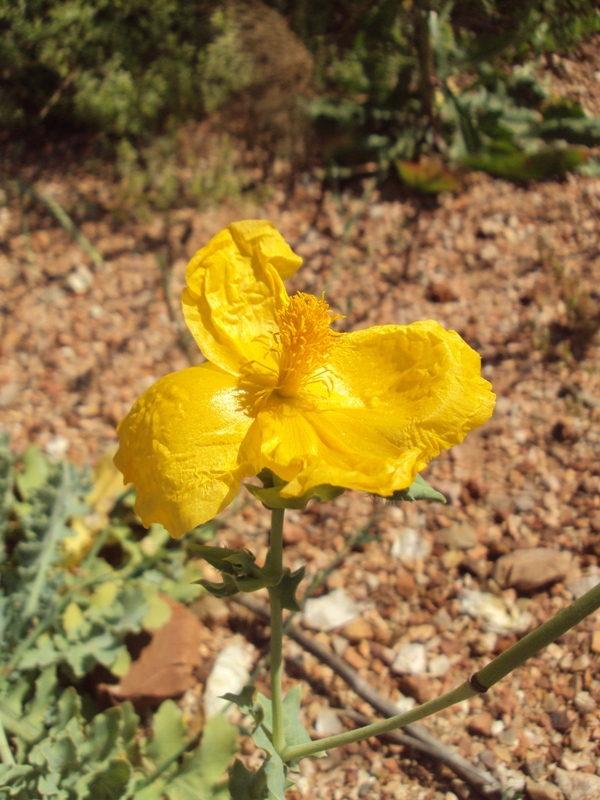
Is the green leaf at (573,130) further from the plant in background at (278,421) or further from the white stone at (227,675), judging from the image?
the white stone at (227,675)

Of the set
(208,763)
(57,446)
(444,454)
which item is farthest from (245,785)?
(57,446)

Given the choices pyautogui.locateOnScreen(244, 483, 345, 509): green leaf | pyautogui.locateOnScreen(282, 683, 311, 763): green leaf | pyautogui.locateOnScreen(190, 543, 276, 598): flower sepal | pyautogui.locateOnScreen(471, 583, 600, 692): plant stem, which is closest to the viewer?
pyautogui.locateOnScreen(471, 583, 600, 692): plant stem

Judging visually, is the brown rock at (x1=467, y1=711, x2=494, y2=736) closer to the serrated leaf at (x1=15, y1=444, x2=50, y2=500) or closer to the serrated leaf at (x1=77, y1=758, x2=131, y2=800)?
the serrated leaf at (x1=77, y1=758, x2=131, y2=800)

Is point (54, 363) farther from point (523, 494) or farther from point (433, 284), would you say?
point (523, 494)

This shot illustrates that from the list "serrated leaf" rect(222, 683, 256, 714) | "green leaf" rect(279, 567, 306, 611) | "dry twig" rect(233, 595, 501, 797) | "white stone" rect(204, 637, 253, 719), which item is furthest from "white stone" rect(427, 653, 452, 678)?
"green leaf" rect(279, 567, 306, 611)

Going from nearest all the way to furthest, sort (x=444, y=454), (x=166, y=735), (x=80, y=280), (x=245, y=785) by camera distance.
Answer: (x=245, y=785)
(x=166, y=735)
(x=444, y=454)
(x=80, y=280)

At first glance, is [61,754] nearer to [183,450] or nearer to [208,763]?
[208,763]
